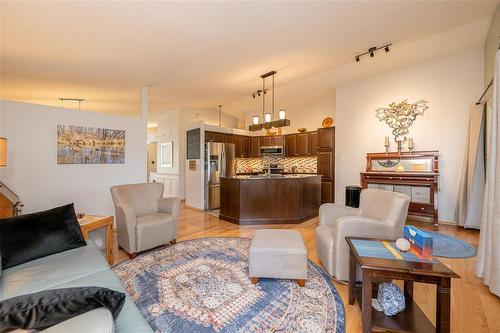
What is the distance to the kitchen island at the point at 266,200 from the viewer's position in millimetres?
4406

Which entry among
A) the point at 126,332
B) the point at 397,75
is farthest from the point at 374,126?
the point at 126,332

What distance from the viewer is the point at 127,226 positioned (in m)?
2.74

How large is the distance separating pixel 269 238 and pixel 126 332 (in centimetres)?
155

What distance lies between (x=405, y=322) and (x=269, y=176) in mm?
3527

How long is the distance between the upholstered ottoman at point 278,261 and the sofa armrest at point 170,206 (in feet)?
5.11

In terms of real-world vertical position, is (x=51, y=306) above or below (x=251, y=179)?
below

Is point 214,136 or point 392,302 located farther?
point 214,136

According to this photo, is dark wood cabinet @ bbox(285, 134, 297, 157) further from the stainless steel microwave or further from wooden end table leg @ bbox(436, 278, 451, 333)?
wooden end table leg @ bbox(436, 278, 451, 333)

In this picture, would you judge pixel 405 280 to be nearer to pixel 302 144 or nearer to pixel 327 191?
pixel 327 191

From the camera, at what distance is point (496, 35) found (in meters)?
3.05

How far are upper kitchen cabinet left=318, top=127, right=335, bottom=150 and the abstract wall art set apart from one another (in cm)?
503

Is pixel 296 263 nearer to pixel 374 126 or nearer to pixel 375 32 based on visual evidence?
pixel 375 32

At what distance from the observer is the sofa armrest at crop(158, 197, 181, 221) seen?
324cm

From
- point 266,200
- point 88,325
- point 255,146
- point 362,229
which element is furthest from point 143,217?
point 255,146
